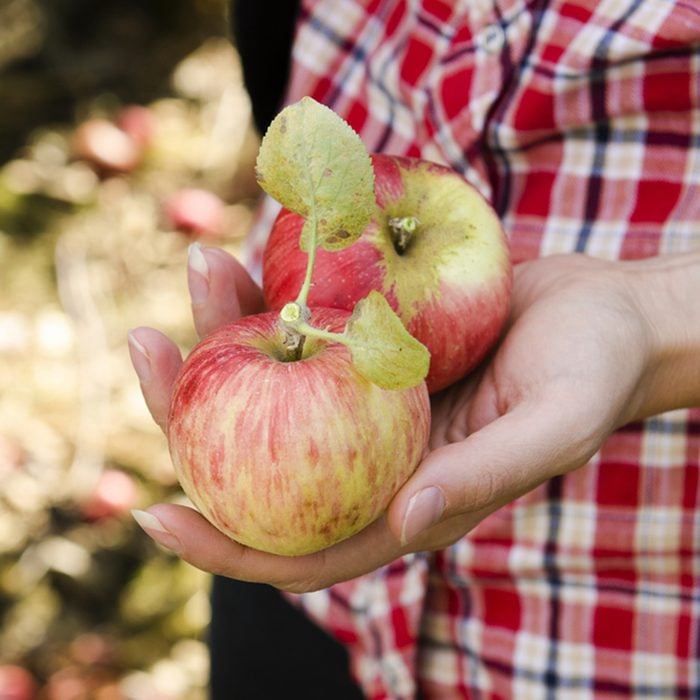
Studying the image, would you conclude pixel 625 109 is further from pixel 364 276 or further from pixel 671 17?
pixel 364 276

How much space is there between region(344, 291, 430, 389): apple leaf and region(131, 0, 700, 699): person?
0.41ft

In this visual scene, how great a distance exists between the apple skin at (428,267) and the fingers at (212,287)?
0.03m

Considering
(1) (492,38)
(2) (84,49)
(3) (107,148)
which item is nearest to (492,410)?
(1) (492,38)

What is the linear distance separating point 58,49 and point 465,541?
1383 millimetres

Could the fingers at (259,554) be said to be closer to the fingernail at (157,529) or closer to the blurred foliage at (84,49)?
the fingernail at (157,529)

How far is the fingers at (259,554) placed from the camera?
620 mm

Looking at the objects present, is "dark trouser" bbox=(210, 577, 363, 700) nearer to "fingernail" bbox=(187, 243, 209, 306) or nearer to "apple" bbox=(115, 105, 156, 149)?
"fingernail" bbox=(187, 243, 209, 306)

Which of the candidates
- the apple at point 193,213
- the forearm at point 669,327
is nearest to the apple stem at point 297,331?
the forearm at point 669,327

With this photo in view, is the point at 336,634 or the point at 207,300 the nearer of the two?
the point at 207,300

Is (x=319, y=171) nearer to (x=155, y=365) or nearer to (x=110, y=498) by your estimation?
(x=155, y=365)

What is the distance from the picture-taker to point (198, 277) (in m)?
0.71

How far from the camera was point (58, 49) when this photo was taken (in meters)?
1.81

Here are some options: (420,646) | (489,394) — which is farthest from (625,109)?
(420,646)

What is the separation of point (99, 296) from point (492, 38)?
1.03m
